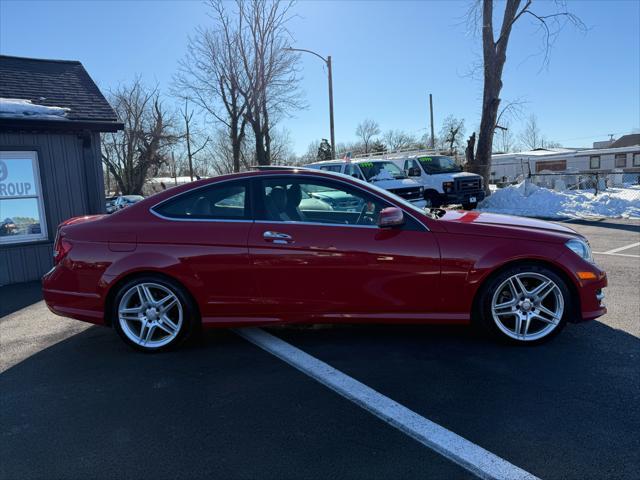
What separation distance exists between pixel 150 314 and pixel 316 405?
1832mm

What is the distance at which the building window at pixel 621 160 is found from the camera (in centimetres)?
4522

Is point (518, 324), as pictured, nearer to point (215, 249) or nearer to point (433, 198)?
point (215, 249)

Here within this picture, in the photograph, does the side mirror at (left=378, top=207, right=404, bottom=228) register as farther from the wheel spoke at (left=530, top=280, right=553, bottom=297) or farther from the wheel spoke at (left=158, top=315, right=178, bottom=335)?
the wheel spoke at (left=158, top=315, right=178, bottom=335)

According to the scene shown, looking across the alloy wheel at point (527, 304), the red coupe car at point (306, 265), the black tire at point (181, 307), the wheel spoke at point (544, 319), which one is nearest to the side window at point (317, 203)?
the red coupe car at point (306, 265)

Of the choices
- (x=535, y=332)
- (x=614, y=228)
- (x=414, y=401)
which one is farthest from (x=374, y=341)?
(x=614, y=228)

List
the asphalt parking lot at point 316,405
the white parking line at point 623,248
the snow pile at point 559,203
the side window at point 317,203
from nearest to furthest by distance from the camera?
the asphalt parking lot at point 316,405 < the side window at point 317,203 < the white parking line at point 623,248 < the snow pile at point 559,203

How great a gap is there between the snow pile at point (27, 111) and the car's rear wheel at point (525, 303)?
288 inches

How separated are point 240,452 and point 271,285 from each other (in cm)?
156

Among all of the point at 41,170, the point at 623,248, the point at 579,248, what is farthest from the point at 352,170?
the point at 579,248

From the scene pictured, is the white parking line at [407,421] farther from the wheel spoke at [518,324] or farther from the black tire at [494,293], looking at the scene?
the wheel spoke at [518,324]

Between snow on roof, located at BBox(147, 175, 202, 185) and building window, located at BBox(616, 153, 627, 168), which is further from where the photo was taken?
snow on roof, located at BBox(147, 175, 202, 185)

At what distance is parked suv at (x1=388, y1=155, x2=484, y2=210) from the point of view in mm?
15367

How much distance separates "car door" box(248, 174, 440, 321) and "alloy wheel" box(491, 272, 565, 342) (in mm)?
572

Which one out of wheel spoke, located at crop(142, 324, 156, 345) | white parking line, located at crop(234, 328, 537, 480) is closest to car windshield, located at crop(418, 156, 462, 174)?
white parking line, located at crop(234, 328, 537, 480)
